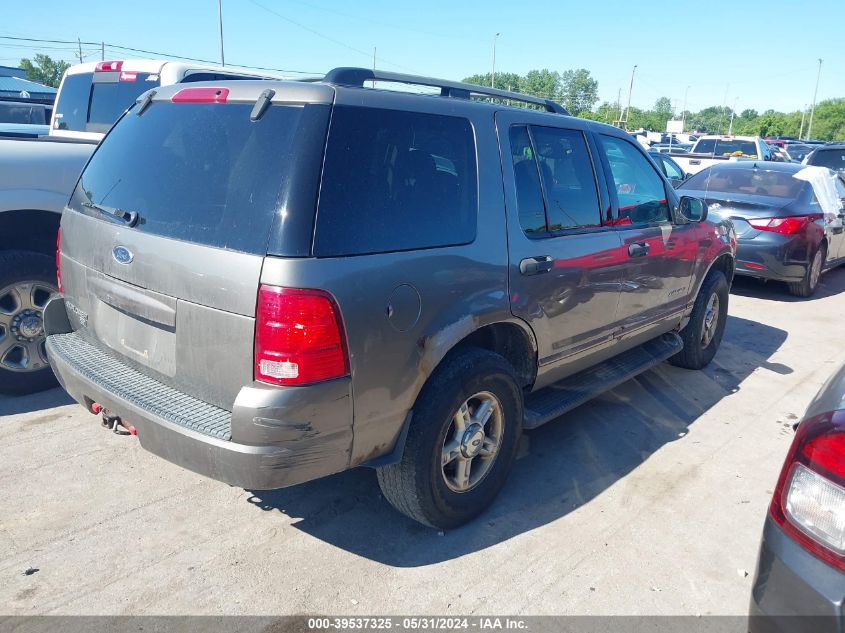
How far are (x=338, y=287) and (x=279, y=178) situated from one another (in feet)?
1.54

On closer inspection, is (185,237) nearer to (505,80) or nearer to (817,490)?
(817,490)

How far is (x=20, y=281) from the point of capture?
13.7 feet

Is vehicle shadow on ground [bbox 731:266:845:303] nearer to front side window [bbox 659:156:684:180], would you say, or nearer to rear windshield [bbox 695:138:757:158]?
front side window [bbox 659:156:684:180]

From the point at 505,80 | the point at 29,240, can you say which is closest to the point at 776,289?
the point at 29,240

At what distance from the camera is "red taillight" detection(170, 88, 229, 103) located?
2.74m

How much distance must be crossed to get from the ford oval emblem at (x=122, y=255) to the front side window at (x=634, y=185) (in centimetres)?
286

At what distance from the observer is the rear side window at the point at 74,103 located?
6613 mm

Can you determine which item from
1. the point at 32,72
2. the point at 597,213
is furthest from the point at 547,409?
the point at 32,72

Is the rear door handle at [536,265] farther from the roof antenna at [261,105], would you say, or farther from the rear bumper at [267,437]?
the roof antenna at [261,105]

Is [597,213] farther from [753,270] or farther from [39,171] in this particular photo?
[753,270]

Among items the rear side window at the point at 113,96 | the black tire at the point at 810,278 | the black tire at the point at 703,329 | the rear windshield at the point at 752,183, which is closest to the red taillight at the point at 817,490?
the black tire at the point at 703,329

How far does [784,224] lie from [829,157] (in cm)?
890

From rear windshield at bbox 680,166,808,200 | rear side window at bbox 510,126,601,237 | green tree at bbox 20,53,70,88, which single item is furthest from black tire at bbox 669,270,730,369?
green tree at bbox 20,53,70,88

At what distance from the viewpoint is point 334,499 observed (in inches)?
133
